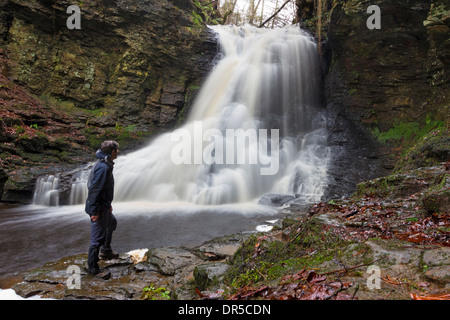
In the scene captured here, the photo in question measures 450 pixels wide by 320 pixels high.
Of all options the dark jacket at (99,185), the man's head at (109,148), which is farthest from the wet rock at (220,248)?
the man's head at (109,148)

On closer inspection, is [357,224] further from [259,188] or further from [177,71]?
[177,71]

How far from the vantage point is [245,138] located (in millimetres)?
12820

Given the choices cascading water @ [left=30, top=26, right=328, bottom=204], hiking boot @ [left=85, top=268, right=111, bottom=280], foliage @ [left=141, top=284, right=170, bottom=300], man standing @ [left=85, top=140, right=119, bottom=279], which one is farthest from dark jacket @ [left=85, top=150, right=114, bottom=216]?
cascading water @ [left=30, top=26, right=328, bottom=204]

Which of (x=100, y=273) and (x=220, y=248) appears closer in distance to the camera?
(x=100, y=273)

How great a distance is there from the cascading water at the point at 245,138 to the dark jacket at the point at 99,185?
5.70 metres

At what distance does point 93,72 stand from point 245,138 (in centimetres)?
976

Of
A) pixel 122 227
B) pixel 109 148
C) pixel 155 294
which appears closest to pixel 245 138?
pixel 122 227

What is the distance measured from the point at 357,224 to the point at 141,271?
10.2 ft

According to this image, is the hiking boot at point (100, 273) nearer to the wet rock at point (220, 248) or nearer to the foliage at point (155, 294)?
the foliage at point (155, 294)

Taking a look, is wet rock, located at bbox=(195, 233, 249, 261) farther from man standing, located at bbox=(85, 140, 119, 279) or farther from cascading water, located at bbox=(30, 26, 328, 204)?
cascading water, located at bbox=(30, 26, 328, 204)

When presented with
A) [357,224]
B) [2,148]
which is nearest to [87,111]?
[2,148]

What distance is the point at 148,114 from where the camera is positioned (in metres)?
14.9

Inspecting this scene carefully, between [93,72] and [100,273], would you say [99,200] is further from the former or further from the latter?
[93,72]

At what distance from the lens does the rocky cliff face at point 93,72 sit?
11742 millimetres
